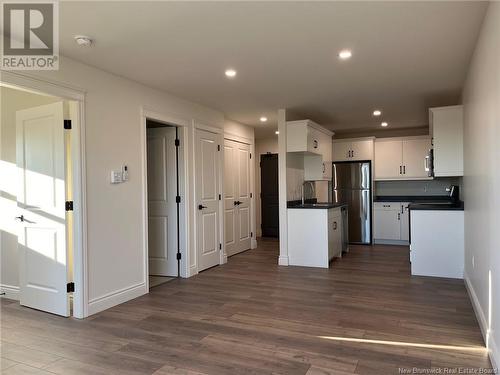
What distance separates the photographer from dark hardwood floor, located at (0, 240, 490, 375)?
247 centimetres

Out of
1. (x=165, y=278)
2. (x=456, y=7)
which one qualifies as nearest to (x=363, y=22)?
(x=456, y=7)

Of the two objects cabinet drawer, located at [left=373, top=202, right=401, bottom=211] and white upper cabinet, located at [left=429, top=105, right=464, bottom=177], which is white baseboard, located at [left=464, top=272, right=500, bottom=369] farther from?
cabinet drawer, located at [left=373, top=202, right=401, bottom=211]

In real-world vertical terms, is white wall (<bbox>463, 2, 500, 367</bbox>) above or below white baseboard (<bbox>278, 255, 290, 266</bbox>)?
above

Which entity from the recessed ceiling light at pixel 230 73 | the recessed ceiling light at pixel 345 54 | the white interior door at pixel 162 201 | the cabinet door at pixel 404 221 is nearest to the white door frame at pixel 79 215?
the recessed ceiling light at pixel 230 73

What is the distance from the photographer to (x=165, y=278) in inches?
195

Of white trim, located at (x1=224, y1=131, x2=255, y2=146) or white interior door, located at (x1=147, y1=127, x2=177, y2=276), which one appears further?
white trim, located at (x1=224, y1=131, x2=255, y2=146)

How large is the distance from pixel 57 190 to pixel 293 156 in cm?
381

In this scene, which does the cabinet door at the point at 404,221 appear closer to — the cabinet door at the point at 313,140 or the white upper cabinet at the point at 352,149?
the white upper cabinet at the point at 352,149

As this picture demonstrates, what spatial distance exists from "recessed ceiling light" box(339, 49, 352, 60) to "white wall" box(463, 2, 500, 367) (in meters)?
1.05

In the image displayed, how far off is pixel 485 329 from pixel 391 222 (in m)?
4.73

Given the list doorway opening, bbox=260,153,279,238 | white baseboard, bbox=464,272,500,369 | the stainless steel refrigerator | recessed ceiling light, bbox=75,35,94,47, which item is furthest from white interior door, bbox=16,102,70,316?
doorway opening, bbox=260,153,279,238

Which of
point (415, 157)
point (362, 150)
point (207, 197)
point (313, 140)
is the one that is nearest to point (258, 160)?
point (362, 150)

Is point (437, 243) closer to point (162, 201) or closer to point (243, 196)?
point (243, 196)

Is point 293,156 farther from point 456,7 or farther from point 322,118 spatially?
point 456,7
